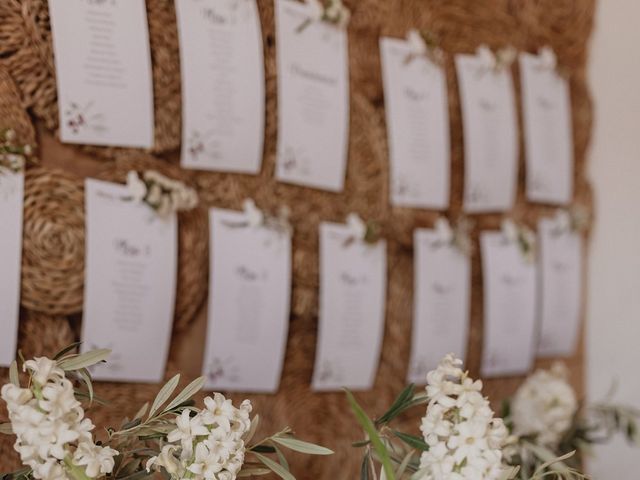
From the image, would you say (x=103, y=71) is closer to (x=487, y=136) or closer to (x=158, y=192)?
(x=158, y=192)

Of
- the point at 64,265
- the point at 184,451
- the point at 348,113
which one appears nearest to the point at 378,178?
the point at 348,113

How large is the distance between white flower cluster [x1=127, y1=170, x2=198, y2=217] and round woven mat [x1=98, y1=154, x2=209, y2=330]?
0.02m

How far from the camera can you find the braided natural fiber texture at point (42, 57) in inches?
47.1

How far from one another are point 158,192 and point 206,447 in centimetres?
49

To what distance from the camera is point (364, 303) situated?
1.64 metres

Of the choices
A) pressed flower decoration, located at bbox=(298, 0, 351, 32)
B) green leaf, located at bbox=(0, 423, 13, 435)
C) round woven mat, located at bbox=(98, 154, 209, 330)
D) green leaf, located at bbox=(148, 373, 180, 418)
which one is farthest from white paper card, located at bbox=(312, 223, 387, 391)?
green leaf, located at bbox=(0, 423, 13, 435)

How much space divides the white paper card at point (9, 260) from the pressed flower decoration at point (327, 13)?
588mm

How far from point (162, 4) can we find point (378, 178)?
528 mm

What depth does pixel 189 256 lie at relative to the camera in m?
1.40

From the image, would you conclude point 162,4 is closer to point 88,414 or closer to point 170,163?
point 170,163

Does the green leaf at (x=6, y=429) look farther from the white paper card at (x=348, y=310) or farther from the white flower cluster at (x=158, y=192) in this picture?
the white paper card at (x=348, y=310)

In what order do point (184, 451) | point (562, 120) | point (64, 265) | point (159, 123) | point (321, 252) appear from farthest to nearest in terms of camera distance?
1. point (562, 120)
2. point (321, 252)
3. point (159, 123)
4. point (64, 265)
5. point (184, 451)

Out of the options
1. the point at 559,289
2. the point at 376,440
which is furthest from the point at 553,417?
the point at 376,440

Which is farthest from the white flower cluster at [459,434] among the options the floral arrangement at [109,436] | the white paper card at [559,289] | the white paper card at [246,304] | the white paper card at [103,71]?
the white paper card at [559,289]
